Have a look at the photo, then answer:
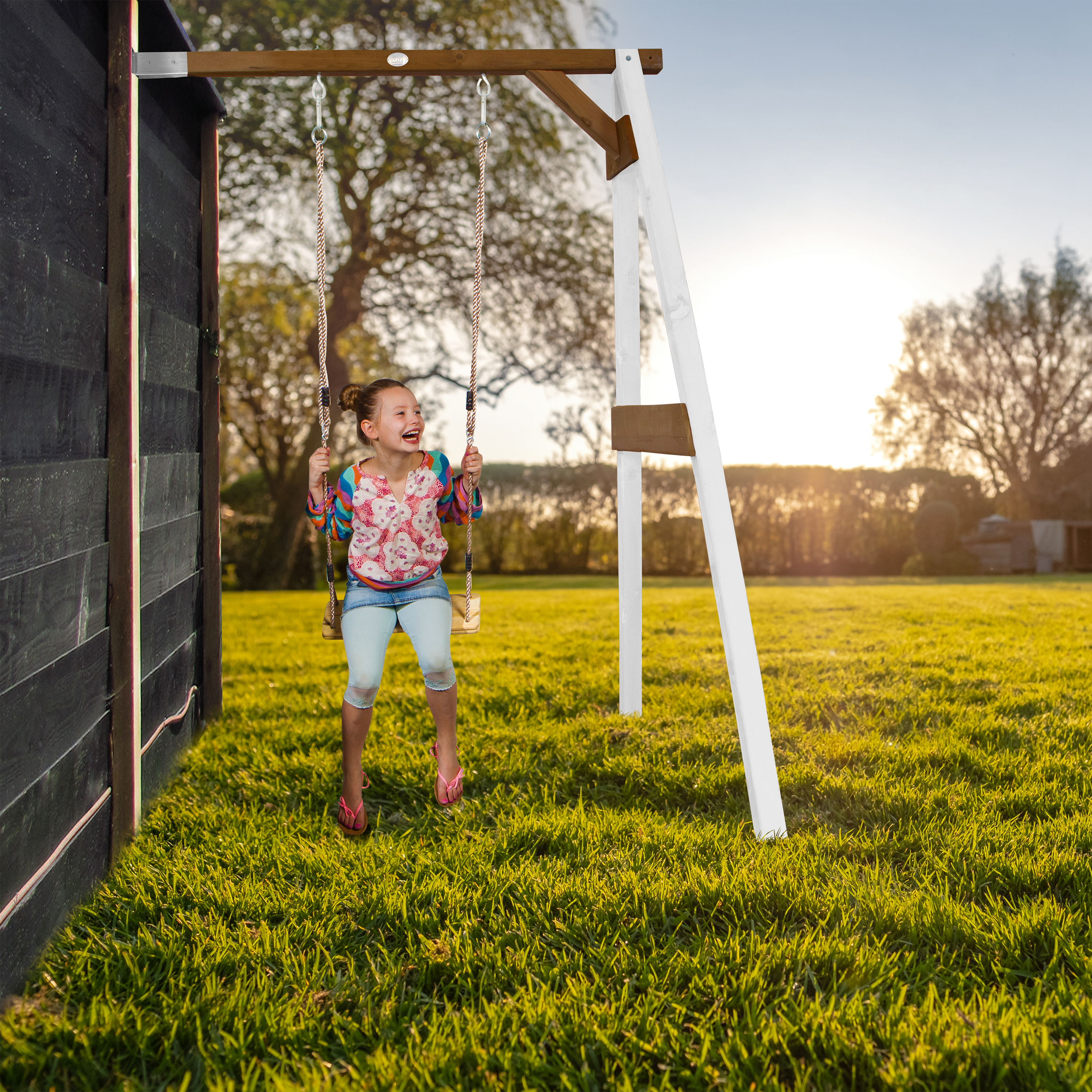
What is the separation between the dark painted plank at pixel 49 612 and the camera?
1.78m

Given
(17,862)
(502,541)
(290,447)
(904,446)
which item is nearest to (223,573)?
(290,447)

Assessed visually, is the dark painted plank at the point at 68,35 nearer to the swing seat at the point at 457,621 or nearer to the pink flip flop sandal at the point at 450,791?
the swing seat at the point at 457,621

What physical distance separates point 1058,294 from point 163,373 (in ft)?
72.9

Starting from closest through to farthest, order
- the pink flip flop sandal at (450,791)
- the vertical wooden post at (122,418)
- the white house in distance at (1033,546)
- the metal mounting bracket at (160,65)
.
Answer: the vertical wooden post at (122,418) < the metal mounting bracket at (160,65) < the pink flip flop sandal at (450,791) < the white house in distance at (1033,546)

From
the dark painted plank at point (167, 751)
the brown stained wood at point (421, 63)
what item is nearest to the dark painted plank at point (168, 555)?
the dark painted plank at point (167, 751)

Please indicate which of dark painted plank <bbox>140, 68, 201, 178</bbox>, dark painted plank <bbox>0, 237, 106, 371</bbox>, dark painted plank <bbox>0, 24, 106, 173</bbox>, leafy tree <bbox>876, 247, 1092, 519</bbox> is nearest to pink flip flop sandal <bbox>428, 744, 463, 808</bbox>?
dark painted plank <bbox>0, 237, 106, 371</bbox>

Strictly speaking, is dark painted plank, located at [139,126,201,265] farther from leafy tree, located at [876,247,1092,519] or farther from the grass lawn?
leafy tree, located at [876,247,1092,519]

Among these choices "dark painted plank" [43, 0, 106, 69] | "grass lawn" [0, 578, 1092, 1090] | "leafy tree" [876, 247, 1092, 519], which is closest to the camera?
"grass lawn" [0, 578, 1092, 1090]

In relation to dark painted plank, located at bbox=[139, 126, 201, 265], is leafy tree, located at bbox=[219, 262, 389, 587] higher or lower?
higher

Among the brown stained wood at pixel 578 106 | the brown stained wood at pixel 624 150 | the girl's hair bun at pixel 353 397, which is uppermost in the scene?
the brown stained wood at pixel 578 106

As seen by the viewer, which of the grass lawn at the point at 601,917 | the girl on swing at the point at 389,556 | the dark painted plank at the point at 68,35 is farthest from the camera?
the girl on swing at the point at 389,556

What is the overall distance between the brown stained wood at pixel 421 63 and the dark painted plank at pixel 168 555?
1.60 meters

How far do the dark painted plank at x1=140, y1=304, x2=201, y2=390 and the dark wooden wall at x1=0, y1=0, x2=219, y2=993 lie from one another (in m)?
0.01

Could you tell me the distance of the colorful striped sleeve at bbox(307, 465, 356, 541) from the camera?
8.96ft
